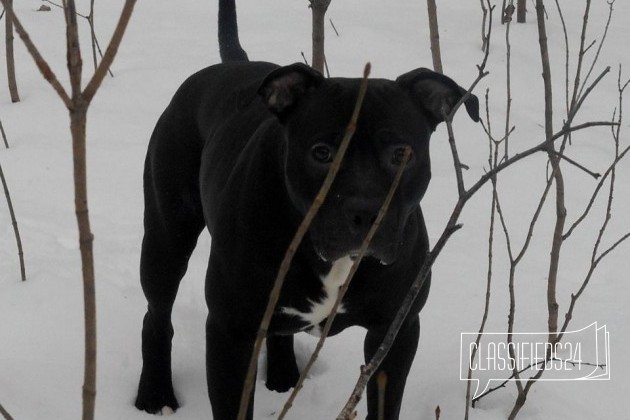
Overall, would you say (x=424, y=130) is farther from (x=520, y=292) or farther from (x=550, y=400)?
(x=520, y=292)

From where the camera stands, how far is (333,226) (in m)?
2.22

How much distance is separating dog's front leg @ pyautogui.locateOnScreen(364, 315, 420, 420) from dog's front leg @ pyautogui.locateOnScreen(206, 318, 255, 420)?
0.38 metres

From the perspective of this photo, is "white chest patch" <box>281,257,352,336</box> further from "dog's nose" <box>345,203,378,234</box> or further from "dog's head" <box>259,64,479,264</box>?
"dog's nose" <box>345,203,378,234</box>

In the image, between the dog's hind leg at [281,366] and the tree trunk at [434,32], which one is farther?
the tree trunk at [434,32]

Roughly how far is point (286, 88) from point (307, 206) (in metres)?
0.39

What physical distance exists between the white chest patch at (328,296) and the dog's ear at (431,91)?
1.66 ft

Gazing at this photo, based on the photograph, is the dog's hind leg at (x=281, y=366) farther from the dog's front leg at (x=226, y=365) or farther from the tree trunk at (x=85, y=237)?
the tree trunk at (x=85, y=237)

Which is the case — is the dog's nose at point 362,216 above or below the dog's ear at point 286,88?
below

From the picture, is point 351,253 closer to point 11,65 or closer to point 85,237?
point 85,237

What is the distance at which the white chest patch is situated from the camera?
99.1 inches

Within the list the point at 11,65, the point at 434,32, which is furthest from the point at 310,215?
the point at 11,65

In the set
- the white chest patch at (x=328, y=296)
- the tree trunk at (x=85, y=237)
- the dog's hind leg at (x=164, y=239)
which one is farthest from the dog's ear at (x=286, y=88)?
the tree trunk at (x=85, y=237)

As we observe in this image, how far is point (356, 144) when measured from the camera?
2301 millimetres

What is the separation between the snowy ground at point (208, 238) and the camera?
3455 mm
